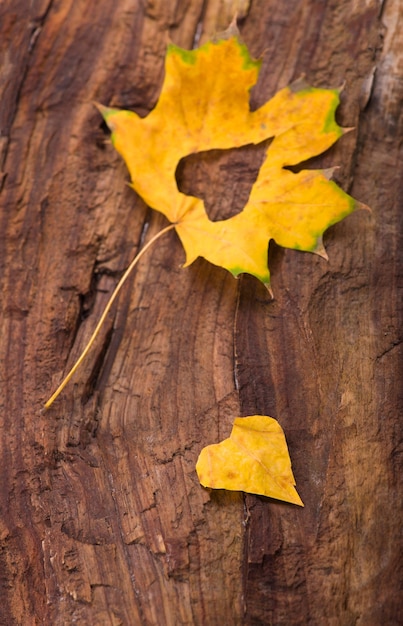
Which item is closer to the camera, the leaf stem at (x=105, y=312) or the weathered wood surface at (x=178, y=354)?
the weathered wood surface at (x=178, y=354)

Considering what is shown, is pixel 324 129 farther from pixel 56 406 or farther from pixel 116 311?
A: pixel 56 406

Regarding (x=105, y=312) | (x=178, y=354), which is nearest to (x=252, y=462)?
(x=178, y=354)

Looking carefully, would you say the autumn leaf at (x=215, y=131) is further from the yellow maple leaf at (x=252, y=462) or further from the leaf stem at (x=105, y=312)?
the yellow maple leaf at (x=252, y=462)

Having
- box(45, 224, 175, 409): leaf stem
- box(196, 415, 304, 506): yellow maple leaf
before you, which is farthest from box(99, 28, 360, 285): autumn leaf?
box(196, 415, 304, 506): yellow maple leaf

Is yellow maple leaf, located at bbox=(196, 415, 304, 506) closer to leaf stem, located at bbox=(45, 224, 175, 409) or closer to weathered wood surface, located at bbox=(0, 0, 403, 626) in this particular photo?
weathered wood surface, located at bbox=(0, 0, 403, 626)

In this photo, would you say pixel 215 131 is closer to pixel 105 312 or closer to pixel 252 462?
pixel 105 312

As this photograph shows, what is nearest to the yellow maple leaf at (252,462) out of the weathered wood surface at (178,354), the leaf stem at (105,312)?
the weathered wood surface at (178,354)
